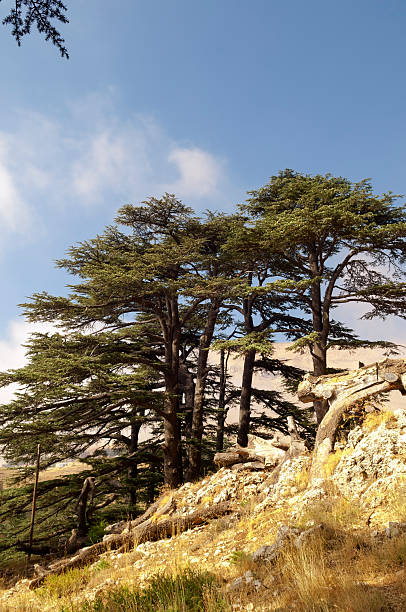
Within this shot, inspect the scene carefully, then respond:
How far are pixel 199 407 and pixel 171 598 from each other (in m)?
12.3

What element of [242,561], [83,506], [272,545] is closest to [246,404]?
[83,506]

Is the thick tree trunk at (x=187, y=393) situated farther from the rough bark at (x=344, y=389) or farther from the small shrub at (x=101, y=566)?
the small shrub at (x=101, y=566)

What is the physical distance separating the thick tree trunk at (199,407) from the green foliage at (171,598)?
34.7 ft

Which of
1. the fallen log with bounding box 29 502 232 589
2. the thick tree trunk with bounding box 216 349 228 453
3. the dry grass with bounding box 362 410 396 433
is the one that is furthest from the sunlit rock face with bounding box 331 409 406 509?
the thick tree trunk with bounding box 216 349 228 453

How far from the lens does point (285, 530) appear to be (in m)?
6.25

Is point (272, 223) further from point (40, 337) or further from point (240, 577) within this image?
point (240, 577)

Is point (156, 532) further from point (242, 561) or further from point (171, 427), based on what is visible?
point (171, 427)

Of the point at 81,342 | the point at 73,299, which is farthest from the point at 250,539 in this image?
the point at 73,299

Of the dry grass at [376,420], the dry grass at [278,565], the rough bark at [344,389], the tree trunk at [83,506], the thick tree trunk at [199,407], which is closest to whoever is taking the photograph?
the dry grass at [278,565]

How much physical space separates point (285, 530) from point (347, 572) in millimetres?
1580

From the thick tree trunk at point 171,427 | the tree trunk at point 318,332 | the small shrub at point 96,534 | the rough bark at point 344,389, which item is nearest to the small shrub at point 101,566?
the small shrub at point 96,534

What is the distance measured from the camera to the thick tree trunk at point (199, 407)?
16.1 meters

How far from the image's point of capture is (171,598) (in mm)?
4910

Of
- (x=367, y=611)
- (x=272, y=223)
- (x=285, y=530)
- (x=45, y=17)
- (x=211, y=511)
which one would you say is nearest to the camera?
(x=367, y=611)
